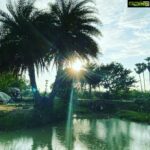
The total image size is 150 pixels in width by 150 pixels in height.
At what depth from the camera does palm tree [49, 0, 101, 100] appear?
36.8 meters

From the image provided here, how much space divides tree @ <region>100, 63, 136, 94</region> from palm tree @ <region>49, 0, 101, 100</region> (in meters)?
56.0

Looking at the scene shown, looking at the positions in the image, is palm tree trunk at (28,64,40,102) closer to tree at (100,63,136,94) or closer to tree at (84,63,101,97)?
tree at (84,63,101,97)

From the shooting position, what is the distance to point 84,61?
3828cm

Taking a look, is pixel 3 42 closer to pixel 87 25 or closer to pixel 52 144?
pixel 87 25

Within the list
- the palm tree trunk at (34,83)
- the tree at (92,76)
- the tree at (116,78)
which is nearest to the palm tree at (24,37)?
the palm tree trunk at (34,83)

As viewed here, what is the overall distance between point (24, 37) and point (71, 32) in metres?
5.33

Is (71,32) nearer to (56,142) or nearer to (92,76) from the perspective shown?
(56,142)

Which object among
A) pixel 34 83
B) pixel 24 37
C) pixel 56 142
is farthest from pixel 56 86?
pixel 56 142

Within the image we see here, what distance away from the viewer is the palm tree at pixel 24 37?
113 ft

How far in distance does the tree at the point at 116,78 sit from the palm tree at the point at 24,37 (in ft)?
194

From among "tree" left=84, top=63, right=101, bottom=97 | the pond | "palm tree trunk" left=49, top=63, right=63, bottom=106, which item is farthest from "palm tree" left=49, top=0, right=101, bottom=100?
"tree" left=84, top=63, right=101, bottom=97

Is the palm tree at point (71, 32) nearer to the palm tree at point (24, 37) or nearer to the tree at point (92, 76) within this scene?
the palm tree at point (24, 37)

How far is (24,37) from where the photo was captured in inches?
1368

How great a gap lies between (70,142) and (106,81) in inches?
2830
